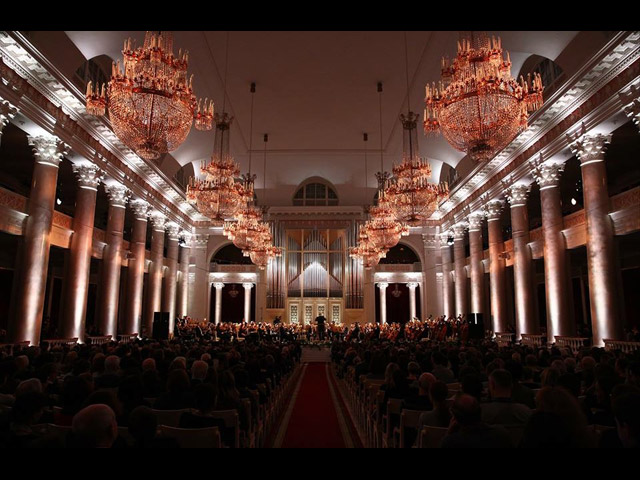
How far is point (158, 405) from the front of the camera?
12.3 feet

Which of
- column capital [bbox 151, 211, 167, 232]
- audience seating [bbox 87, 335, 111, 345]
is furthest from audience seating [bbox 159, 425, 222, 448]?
column capital [bbox 151, 211, 167, 232]

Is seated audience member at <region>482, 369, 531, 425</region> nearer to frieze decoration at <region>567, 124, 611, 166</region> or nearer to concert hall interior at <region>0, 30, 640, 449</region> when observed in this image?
concert hall interior at <region>0, 30, 640, 449</region>

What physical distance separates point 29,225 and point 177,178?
11423 mm

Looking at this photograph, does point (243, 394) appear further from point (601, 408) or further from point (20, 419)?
point (601, 408)

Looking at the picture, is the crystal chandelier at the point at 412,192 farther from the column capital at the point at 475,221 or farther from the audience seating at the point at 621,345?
the column capital at the point at 475,221

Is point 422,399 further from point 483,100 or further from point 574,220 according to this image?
point 574,220

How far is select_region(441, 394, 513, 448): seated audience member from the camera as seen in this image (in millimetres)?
2305

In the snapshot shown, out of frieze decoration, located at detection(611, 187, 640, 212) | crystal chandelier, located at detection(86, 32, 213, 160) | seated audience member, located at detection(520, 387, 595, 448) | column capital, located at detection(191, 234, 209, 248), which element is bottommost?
seated audience member, located at detection(520, 387, 595, 448)

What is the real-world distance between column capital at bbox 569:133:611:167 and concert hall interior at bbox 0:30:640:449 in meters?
0.05

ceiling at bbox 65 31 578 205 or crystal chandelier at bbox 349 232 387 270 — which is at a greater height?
ceiling at bbox 65 31 578 205

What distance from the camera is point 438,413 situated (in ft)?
10.7

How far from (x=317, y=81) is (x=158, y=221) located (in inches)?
392

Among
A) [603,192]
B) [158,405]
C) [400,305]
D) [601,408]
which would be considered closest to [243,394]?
[158,405]

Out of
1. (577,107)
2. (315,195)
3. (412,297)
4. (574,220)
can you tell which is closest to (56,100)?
(577,107)
